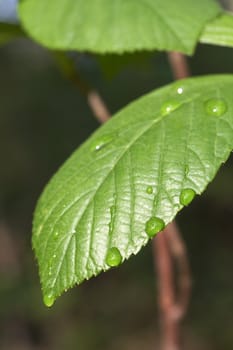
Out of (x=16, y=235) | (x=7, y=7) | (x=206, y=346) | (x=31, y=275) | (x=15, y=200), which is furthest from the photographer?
(x=15, y=200)

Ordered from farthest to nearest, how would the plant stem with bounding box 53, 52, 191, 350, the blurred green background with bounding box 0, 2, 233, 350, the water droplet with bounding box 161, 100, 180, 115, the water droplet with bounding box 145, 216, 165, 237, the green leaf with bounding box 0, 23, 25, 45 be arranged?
the blurred green background with bounding box 0, 2, 233, 350 < the plant stem with bounding box 53, 52, 191, 350 < the green leaf with bounding box 0, 23, 25, 45 < the water droplet with bounding box 161, 100, 180, 115 < the water droplet with bounding box 145, 216, 165, 237

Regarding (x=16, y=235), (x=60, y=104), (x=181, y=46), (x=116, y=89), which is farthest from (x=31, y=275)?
(x=181, y=46)

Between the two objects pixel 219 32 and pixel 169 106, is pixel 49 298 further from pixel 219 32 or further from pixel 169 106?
pixel 219 32

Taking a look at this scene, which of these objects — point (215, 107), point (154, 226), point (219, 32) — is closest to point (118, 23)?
point (219, 32)

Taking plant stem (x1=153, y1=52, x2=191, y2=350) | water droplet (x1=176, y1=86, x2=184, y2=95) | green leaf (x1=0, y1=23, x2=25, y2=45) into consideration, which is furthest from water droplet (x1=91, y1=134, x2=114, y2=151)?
plant stem (x1=153, y1=52, x2=191, y2=350)

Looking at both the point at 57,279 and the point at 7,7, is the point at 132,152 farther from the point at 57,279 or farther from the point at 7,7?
the point at 7,7

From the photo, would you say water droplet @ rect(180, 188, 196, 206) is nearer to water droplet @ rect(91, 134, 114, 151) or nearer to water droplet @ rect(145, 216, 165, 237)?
water droplet @ rect(145, 216, 165, 237)

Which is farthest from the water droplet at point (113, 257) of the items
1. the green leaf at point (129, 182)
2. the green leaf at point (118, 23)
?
the green leaf at point (118, 23)
